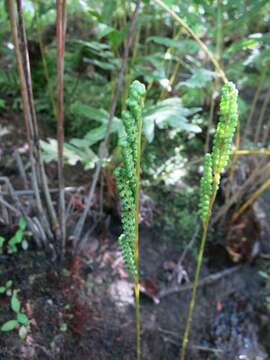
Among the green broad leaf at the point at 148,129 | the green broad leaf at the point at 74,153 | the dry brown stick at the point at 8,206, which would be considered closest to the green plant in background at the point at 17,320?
the dry brown stick at the point at 8,206

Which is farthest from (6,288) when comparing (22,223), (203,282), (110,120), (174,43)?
(174,43)

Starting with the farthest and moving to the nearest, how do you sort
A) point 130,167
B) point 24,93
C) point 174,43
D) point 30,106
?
point 174,43 → point 30,106 → point 24,93 → point 130,167

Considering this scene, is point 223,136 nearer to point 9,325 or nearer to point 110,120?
point 110,120

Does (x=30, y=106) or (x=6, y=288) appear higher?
(x=30, y=106)

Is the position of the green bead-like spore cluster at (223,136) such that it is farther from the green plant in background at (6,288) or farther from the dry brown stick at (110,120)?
the green plant in background at (6,288)

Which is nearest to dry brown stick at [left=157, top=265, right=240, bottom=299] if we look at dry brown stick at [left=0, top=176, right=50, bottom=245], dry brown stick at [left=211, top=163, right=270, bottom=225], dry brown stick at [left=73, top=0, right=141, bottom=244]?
dry brown stick at [left=211, top=163, right=270, bottom=225]

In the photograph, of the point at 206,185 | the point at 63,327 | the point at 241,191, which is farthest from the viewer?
the point at 241,191

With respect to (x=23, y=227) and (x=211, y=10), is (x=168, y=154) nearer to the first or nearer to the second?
(x=211, y=10)
